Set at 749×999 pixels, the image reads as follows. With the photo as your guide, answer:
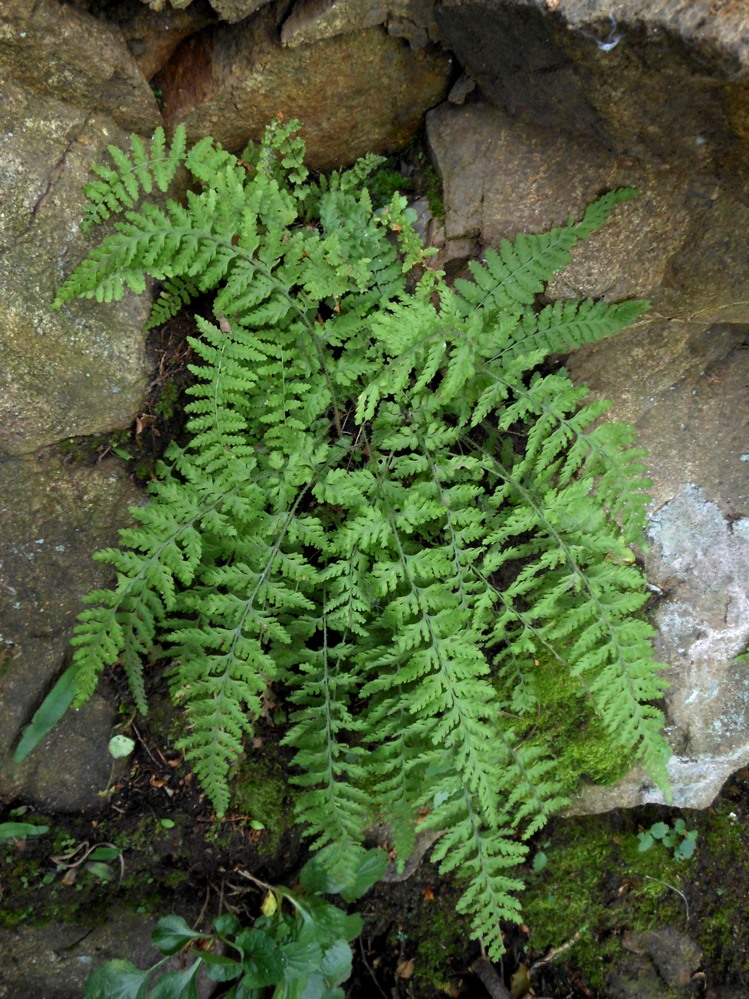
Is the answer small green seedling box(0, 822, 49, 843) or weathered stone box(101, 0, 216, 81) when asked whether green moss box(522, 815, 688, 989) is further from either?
weathered stone box(101, 0, 216, 81)

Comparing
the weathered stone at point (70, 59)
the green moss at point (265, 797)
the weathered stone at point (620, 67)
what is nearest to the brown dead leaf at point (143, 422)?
the weathered stone at point (70, 59)

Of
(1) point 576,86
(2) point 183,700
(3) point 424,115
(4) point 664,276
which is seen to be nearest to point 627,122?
(1) point 576,86

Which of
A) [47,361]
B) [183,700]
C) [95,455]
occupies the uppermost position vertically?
[47,361]

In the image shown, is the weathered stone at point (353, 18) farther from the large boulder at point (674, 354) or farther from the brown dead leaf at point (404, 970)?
the brown dead leaf at point (404, 970)

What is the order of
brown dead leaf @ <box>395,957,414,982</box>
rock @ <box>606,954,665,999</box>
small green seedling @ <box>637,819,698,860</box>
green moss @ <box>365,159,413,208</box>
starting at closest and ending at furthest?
1. green moss @ <box>365,159,413,208</box>
2. brown dead leaf @ <box>395,957,414,982</box>
3. rock @ <box>606,954,665,999</box>
4. small green seedling @ <box>637,819,698,860</box>

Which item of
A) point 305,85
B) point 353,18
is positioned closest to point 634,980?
point 305,85

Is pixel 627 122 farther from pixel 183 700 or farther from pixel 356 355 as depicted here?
pixel 183 700

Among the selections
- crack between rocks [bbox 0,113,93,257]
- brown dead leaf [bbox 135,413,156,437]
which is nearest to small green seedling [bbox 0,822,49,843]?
brown dead leaf [bbox 135,413,156,437]

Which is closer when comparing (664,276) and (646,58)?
(646,58)
